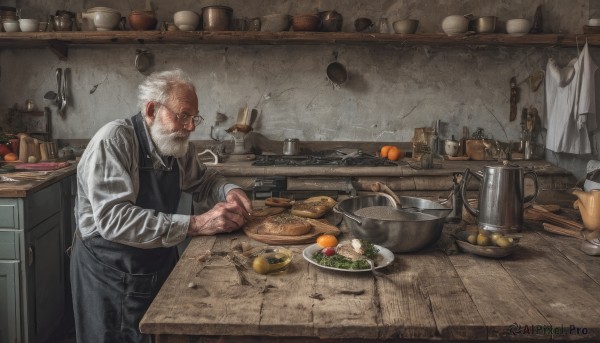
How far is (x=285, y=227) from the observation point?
89.4 inches

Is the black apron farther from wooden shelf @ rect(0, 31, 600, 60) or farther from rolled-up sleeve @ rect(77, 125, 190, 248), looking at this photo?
wooden shelf @ rect(0, 31, 600, 60)

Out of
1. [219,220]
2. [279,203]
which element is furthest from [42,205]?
[219,220]

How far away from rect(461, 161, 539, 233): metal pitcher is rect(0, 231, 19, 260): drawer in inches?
103

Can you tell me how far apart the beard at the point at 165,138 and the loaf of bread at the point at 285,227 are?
0.59 meters

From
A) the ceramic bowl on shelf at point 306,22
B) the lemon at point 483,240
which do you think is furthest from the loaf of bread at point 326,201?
the ceramic bowl on shelf at point 306,22

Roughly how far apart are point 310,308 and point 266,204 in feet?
4.18

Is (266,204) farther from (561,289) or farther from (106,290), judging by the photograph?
(561,289)

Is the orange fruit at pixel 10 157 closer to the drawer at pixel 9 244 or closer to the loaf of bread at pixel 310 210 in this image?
the drawer at pixel 9 244

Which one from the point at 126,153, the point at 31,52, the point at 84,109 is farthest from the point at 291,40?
the point at 126,153

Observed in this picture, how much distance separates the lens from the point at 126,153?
7.98ft

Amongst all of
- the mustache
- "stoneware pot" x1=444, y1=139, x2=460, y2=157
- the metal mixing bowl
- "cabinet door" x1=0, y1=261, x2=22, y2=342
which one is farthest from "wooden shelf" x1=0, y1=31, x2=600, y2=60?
the metal mixing bowl

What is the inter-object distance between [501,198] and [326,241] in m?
0.75

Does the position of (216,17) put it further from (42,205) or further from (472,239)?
(472,239)

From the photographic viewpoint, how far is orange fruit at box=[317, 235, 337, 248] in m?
2.11
